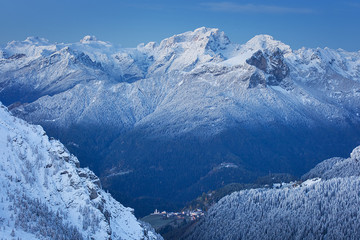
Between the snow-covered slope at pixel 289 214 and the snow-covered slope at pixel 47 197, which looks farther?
the snow-covered slope at pixel 289 214

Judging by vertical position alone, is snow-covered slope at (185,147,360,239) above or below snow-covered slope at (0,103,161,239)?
below

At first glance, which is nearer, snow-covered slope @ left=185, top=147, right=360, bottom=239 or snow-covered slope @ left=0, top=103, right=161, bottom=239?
snow-covered slope @ left=0, top=103, right=161, bottom=239

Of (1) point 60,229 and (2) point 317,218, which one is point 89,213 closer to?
(1) point 60,229

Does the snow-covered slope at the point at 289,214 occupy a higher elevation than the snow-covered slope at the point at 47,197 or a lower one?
lower

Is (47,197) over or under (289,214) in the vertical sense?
over
